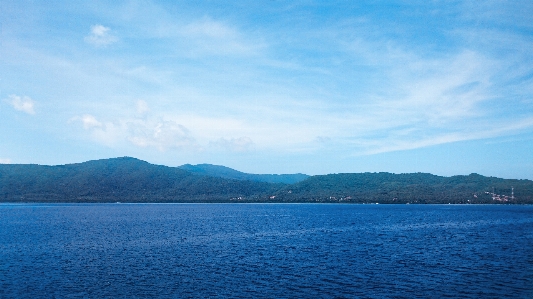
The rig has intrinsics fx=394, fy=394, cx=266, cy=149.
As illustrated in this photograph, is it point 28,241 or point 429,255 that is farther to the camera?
point 28,241

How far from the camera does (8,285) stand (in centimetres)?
4281

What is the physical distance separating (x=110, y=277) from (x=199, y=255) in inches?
727

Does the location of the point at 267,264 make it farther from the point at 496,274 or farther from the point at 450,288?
the point at 496,274

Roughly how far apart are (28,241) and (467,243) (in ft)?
294

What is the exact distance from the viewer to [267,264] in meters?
55.2

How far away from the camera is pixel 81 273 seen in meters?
49.2

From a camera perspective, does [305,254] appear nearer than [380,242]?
Yes

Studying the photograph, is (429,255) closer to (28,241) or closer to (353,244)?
(353,244)

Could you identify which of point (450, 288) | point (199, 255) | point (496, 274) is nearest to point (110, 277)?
point (199, 255)

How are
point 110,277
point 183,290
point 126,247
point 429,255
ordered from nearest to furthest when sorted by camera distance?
point 183,290, point 110,277, point 429,255, point 126,247

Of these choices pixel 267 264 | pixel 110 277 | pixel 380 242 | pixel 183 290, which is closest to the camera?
pixel 183 290

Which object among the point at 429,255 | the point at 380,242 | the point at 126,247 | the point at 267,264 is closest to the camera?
the point at 267,264

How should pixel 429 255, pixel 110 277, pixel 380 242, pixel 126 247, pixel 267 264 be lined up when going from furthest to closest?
pixel 380 242, pixel 126 247, pixel 429 255, pixel 267 264, pixel 110 277

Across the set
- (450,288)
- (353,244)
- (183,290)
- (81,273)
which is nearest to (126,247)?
(81,273)
